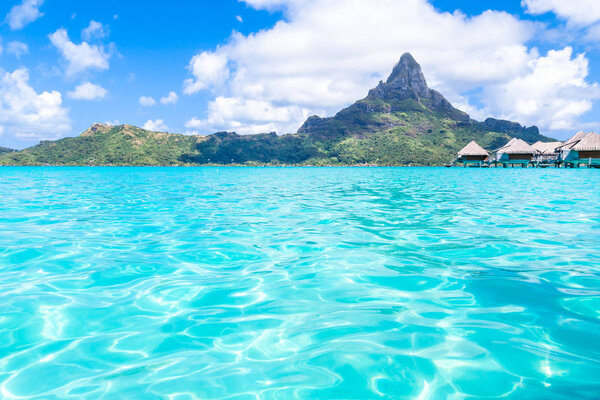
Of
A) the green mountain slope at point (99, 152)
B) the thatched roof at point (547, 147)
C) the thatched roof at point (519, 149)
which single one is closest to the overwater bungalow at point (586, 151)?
the thatched roof at point (519, 149)

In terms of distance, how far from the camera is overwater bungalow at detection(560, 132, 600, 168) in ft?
198

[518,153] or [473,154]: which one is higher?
[473,154]

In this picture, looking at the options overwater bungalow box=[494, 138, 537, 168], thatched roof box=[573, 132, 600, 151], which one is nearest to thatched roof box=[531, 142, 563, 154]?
overwater bungalow box=[494, 138, 537, 168]

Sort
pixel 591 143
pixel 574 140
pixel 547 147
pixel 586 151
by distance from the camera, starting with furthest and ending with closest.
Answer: pixel 547 147 → pixel 574 140 → pixel 586 151 → pixel 591 143

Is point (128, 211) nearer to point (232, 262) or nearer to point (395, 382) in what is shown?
point (232, 262)

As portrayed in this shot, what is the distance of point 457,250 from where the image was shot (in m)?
7.02

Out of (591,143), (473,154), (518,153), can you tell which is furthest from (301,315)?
(473,154)

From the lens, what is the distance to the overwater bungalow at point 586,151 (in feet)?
198

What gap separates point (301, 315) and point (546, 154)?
9142cm

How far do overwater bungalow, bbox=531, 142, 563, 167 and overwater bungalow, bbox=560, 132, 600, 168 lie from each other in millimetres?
8865

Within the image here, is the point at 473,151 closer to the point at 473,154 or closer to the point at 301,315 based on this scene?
the point at 473,154

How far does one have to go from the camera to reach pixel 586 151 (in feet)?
202

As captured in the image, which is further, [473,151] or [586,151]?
[473,151]

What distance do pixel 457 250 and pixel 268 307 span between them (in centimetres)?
439
